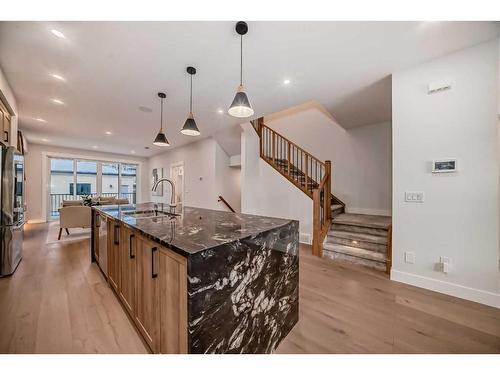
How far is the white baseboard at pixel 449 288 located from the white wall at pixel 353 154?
2.32 meters

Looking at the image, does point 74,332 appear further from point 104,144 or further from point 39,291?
point 104,144

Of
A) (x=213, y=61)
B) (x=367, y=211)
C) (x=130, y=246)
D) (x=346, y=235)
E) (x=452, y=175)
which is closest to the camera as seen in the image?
(x=130, y=246)

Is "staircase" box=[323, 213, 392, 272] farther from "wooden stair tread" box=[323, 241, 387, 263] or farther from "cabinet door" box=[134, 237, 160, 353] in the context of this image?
"cabinet door" box=[134, 237, 160, 353]

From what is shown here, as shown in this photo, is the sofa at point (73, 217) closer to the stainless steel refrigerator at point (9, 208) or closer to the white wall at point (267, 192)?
the stainless steel refrigerator at point (9, 208)

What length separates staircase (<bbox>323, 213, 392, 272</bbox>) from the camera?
2.89 meters

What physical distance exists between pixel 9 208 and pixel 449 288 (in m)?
5.35

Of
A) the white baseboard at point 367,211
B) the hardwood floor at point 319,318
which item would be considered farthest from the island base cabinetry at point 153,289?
the white baseboard at point 367,211

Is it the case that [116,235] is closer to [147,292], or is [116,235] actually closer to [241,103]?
[147,292]

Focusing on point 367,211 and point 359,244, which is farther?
point 367,211

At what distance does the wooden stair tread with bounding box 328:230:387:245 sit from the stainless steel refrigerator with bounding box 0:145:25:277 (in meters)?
4.67

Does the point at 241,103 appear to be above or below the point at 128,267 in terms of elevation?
above

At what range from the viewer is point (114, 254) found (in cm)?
204

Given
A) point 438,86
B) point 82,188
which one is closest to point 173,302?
point 438,86

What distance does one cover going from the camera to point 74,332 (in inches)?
61.2
